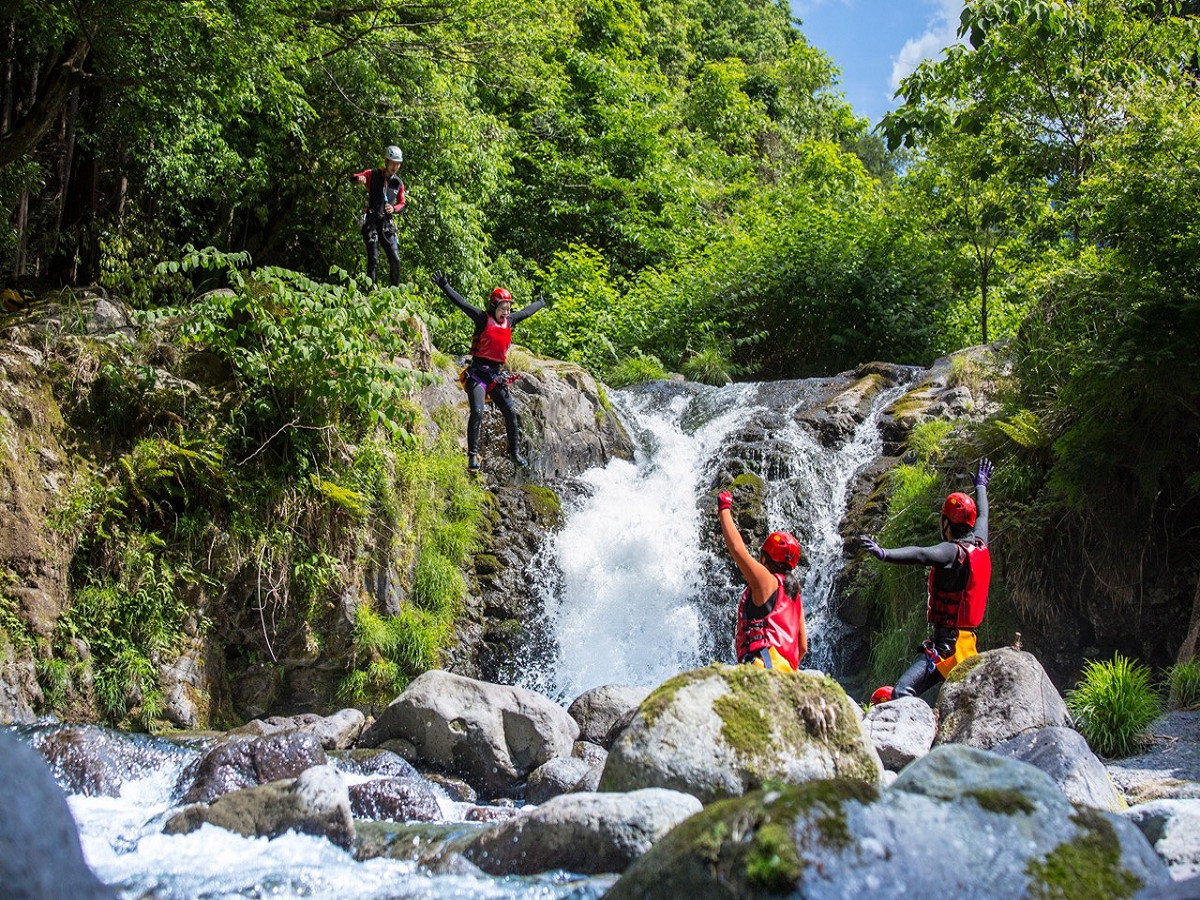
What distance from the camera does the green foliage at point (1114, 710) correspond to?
7137 millimetres

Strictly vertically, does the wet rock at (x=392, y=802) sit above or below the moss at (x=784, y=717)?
below

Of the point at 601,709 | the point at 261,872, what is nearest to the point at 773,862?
the point at 261,872

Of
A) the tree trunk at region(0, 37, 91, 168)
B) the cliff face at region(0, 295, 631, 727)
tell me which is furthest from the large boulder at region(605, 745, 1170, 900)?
the tree trunk at region(0, 37, 91, 168)

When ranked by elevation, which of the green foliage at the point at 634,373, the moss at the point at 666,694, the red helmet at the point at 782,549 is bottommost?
the moss at the point at 666,694

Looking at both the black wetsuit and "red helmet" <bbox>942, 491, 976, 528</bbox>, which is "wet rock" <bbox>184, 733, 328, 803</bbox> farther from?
the black wetsuit

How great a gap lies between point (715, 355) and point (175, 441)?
11.2m

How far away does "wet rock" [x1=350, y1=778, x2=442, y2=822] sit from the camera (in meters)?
5.93

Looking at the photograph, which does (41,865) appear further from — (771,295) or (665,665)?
(771,295)

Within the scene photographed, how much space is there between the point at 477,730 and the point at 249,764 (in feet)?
5.56

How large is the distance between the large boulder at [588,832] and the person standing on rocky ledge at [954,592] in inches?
125

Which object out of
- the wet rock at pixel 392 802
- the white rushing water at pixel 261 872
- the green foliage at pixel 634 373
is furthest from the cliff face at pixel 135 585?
the green foliage at pixel 634 373

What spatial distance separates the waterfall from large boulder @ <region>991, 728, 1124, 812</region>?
4977mm

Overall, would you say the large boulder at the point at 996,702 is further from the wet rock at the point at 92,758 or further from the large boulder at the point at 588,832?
the wet rock at the point at 92,758

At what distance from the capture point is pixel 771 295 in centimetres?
1989
